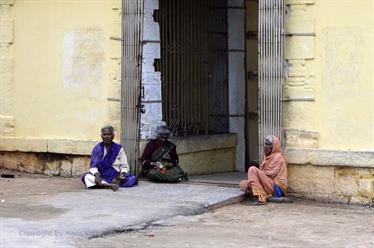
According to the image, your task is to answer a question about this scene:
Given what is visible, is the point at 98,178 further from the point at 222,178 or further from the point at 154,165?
the point at 222,178

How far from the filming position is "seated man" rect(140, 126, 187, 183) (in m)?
10.7

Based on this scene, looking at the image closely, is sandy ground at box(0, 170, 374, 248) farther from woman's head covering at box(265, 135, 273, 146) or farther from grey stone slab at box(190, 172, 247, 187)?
Answer: grey stone slab at box(190, 172, 247, 187)

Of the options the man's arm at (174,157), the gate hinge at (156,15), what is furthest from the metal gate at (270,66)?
the gate hinge at (156,15)

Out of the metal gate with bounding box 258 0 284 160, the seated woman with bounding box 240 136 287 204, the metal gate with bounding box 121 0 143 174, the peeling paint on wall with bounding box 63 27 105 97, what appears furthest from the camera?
the peeling paint on wall with bounding box 63 27 105 97

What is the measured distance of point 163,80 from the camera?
11430 mm

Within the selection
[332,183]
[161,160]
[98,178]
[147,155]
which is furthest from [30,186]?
[332,183]

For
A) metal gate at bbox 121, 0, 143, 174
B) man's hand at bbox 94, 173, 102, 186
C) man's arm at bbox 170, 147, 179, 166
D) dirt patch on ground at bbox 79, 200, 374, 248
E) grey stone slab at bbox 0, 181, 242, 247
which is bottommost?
dirt patch on ground at bbox 79, 200, 374, 248

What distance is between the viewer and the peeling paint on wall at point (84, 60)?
11234 millimetres

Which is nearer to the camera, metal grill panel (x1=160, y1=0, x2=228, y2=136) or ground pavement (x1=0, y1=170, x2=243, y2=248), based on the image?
ground pavement (x1=0, y1=170, x2=243, y2=248)

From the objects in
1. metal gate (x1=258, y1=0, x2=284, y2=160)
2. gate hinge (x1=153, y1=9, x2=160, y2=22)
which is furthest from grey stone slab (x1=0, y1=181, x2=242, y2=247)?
gate hinge (x1=153, y1=9, x2=160, y2=22)

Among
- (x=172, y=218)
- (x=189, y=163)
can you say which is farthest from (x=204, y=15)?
(x=172, y=218)

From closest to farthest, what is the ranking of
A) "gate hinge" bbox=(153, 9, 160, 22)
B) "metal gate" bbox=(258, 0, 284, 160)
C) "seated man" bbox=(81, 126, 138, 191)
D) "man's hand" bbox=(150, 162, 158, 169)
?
"metal gate" bbox=(258, 0, 284, 160), "seated man" bbox=(81, 126, 138, 191), "man's hand" bbox=(150, 162, 158, 169), "gate hinge" bbox=(153, 9, 160, 22)

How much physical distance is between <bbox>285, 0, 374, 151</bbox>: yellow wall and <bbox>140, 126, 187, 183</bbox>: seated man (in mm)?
1685

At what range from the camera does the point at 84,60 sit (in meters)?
11.4
